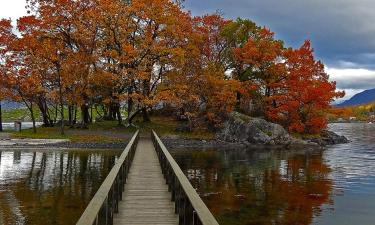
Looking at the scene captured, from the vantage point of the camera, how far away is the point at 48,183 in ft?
79.8

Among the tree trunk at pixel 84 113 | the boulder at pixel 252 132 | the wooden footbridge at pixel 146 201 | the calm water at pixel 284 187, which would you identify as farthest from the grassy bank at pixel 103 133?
the wooden footbridge at pixel 146 201

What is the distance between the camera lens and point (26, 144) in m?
43.0

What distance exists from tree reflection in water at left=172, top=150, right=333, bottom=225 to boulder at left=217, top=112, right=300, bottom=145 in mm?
12087

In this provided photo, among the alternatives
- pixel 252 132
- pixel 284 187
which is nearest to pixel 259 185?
pixel 284 187

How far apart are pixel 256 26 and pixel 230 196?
48.6 meters

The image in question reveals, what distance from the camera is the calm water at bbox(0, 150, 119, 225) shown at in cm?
1720

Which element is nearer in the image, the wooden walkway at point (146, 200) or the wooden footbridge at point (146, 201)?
the wooden footbridge at point (146, 201)

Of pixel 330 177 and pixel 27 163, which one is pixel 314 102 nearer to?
pixel 330 177

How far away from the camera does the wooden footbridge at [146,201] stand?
28.4ft

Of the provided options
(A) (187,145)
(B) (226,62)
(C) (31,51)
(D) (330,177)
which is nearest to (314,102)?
(B) (226,62)

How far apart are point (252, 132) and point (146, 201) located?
134 ft

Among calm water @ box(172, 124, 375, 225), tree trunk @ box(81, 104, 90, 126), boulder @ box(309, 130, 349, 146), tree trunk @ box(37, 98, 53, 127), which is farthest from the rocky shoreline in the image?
tree trunk @ box(37, 98, 53, 127)

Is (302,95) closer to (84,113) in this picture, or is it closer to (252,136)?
(252,136)

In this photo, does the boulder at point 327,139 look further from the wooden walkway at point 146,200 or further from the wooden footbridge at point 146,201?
the wooden walkway at point 146,200
